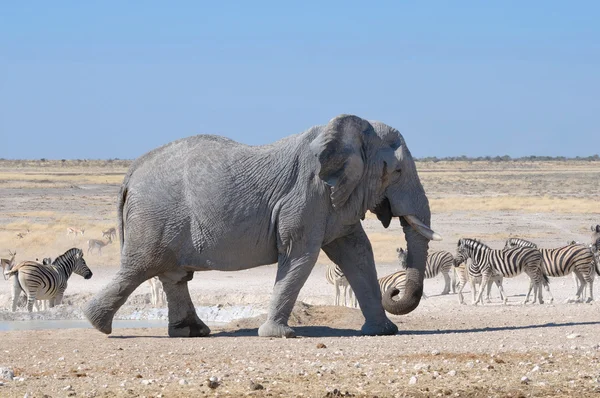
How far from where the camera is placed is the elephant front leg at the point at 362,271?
13734 mm

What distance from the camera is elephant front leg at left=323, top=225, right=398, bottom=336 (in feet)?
45.1

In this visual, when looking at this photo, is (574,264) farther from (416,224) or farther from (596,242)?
(416,224)

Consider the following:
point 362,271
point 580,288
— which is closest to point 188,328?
point 362,271

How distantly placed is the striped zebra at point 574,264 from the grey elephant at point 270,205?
748 cm

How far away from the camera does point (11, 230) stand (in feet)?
116

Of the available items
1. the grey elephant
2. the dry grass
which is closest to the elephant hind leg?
the grey elephant

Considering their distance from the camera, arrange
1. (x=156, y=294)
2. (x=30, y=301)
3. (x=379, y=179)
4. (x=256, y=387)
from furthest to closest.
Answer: (x=156, y=294), (x=30, y=301), (x=379, y=179), (x=256, y=387)

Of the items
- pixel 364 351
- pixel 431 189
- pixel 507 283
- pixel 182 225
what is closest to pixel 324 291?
pixel 507 283

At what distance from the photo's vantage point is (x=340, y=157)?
42.0ft

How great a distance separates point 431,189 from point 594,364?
61.6m

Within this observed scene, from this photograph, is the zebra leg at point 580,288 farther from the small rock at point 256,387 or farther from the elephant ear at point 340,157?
the small rock at point 256,387

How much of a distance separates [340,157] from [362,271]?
1.72m

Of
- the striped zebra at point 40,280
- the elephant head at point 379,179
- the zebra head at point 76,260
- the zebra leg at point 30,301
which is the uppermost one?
the elephant head at point 379,179

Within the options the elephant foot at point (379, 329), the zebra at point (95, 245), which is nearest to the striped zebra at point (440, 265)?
the elephant foot at point (379, 329)
